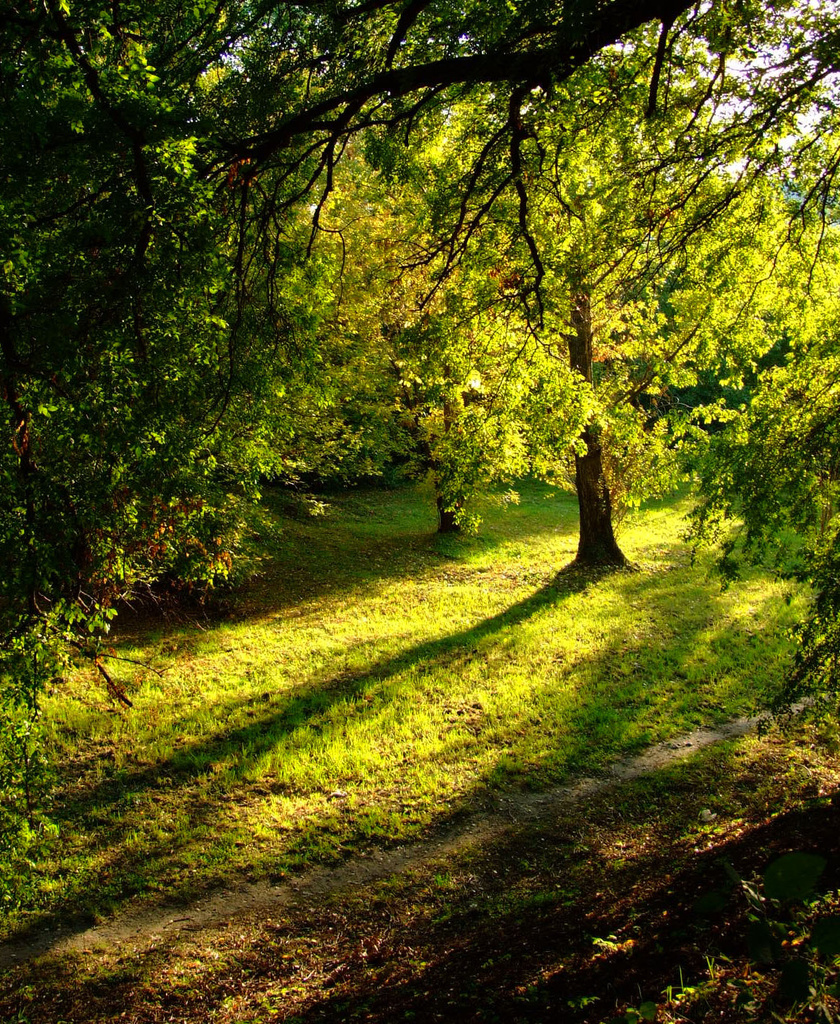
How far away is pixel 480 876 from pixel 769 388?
554 cm

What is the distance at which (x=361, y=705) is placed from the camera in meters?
9.52

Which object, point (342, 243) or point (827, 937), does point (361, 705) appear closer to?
point (342, 243)

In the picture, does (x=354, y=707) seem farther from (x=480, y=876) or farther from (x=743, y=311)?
(x=743, y=311)

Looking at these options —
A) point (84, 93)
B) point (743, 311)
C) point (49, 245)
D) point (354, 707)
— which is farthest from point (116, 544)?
point (743, 311)

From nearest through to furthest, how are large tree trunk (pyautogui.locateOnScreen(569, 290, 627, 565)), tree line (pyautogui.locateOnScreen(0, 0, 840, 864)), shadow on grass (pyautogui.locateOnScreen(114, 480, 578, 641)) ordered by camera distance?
1. tree line (pyautogui.locateOnScreen(0, 0, 840, 864))
2. shadow on grass (pyautogui.locateOnScreen(114, 480, 578, 641))
3. large tree trunk (pyautogui.locateOnScreen(569, 290, 627, 565))

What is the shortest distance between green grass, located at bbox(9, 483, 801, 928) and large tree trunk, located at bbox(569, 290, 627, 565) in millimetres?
925

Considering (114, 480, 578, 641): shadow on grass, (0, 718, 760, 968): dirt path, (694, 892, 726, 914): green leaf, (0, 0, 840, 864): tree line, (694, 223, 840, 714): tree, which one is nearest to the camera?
(694, 892, 726, 914): green leaf

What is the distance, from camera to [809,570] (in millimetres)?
5586

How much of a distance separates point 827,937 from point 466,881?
16.6 ft

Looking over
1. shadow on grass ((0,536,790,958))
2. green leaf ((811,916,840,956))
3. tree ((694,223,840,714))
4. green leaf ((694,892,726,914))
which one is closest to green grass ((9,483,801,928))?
shadow on grass ((0,536,790,958))

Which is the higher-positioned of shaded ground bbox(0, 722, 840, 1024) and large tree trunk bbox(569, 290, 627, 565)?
large tree trunk bbox(569, 290, 627, 565)

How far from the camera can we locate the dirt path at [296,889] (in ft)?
17.1

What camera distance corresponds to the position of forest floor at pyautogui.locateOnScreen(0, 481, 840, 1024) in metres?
3.21

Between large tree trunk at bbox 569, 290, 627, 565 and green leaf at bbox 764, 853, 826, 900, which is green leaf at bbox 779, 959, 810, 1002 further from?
large tree trunk at bbox 569, 290, 627, 565
